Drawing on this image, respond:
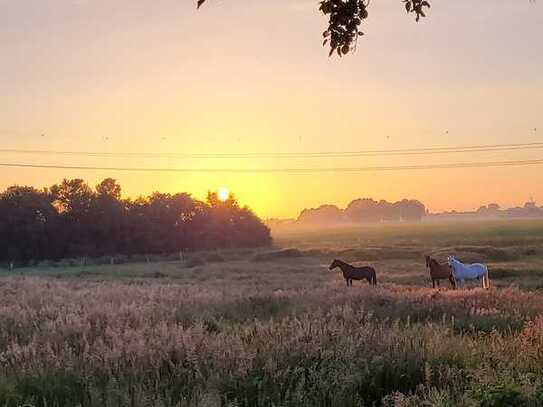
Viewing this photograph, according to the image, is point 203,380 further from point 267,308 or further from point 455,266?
point 455,266

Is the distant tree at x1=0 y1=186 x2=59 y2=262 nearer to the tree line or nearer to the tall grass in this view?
the tree line

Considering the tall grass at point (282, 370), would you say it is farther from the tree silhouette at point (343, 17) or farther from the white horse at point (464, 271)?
the white horse at point (464, 271)

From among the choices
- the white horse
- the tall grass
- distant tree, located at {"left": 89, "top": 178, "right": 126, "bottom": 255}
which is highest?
Result: distant tree, located at {"left": 89, "top": 178, "right": 126, "bottom": 255}

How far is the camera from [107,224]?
80188 millimetres

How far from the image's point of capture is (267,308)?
1500cm

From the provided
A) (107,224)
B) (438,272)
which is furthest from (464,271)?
(107,224)

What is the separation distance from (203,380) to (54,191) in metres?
84.4

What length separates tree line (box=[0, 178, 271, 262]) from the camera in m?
75.9

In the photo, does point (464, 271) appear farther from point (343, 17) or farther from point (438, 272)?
point (343, 17)

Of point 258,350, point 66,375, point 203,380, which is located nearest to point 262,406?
point 203,380

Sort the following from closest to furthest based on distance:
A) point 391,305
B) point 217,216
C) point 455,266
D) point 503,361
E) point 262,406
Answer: point 262,406
point 503,361
point 391,305
point 455,266
point 217,216

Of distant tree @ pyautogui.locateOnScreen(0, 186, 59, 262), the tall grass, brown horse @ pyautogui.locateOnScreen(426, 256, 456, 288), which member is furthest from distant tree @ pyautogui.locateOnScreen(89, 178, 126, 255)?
the tall grass

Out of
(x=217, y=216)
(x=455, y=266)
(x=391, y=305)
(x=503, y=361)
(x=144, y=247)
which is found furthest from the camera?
(x=217, y=216)

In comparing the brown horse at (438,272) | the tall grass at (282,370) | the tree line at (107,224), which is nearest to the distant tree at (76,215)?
the tree line at (107,224)
